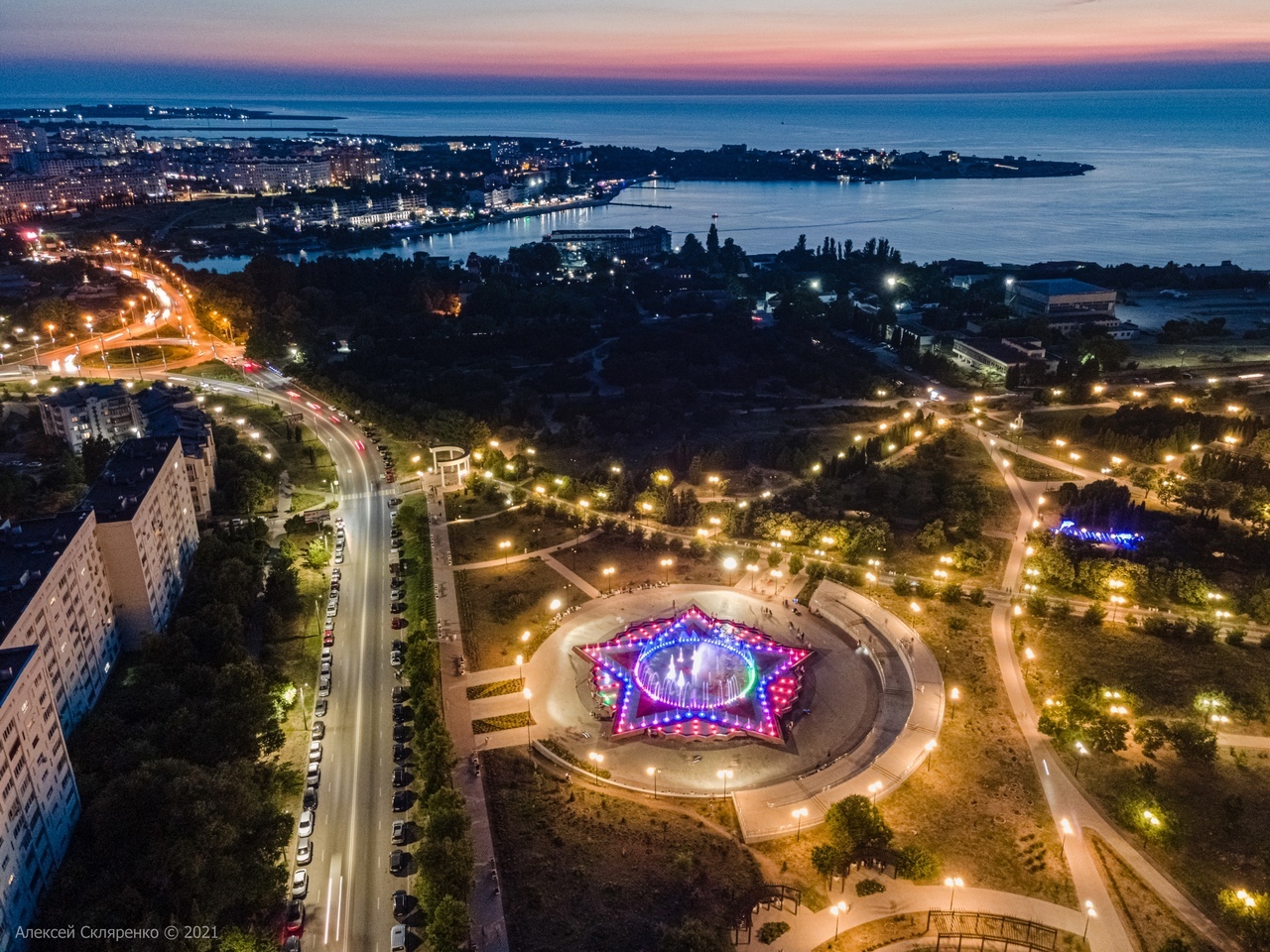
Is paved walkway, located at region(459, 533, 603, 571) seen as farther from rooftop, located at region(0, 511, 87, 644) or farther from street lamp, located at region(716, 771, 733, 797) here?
street lamp, located at region(716, 771, 733, 797)

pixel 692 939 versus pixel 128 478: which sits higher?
pixel 128 478

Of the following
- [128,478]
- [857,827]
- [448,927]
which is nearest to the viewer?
[448,927]

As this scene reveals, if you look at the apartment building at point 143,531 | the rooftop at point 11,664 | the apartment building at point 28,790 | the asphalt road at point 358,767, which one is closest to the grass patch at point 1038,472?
the asphalt road at point 358,767

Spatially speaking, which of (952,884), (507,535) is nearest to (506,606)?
(507,535)

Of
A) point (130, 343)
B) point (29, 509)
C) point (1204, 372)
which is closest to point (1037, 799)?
point (29, 509)

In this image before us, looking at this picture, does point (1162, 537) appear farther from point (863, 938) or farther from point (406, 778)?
point (406, 778)

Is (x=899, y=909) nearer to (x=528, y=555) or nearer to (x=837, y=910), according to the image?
(x=837, y=910)
